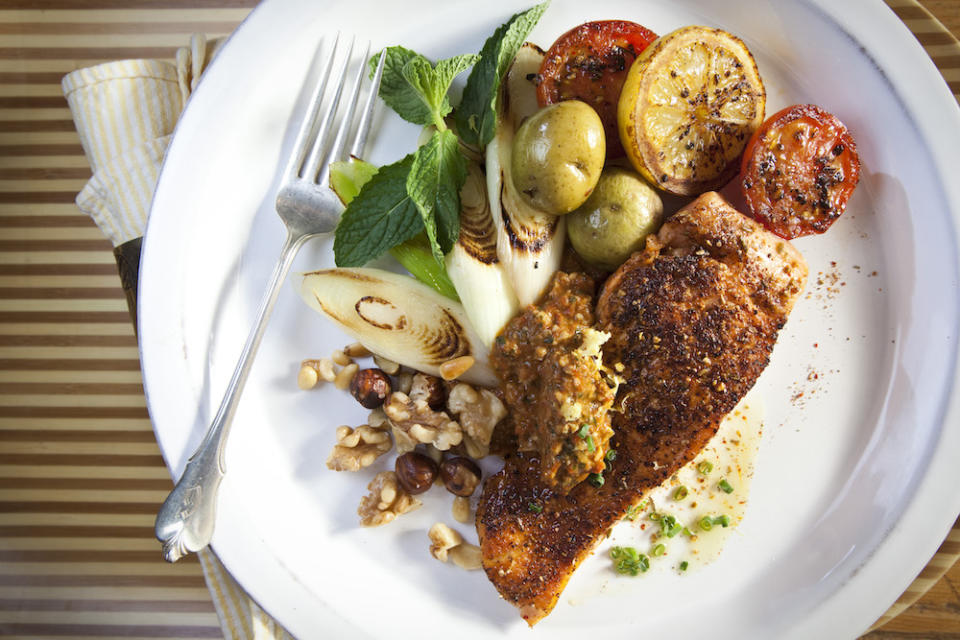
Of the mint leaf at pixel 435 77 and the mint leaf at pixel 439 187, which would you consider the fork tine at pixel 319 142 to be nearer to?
the mint leaf at pixel 435 77

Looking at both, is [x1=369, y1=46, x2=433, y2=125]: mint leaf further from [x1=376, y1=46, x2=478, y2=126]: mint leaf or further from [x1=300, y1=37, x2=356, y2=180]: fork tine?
[x1=300, y1=37, x2=356, y2=180]: fork tine

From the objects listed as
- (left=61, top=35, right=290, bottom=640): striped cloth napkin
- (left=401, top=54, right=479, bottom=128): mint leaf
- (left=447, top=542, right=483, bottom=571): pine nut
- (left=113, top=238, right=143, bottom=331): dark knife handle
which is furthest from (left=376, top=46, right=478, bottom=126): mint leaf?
(left=447, top=542, right=483, bottom=571): pine nut

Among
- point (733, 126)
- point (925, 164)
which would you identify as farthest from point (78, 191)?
point (925, 164)

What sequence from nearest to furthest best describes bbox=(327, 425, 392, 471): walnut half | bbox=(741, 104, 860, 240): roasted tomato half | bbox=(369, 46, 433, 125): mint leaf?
bbox=(741, 104, 860, 240): roasted tomato half → bbox=(369, 46, 433, 125): mint leaf → bbox=(327, 425, 392, 471): walnut half

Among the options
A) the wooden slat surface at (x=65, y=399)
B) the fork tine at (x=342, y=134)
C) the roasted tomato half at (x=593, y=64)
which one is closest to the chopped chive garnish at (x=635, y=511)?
the roasted tomato half at (x=593, y=64)

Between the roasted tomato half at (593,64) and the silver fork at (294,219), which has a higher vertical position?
the roasted tomato half at (593,64)
